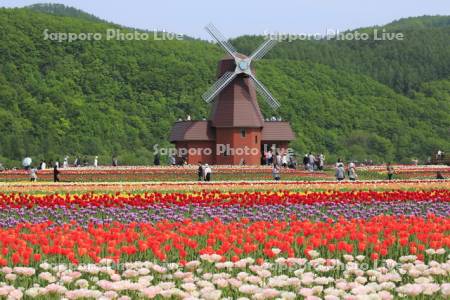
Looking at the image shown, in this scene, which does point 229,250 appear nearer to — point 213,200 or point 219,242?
point 219,242

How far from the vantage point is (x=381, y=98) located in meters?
124

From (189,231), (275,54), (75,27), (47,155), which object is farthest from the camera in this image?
(275,54)

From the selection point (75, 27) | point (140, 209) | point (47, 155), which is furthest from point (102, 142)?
point (140, 209)

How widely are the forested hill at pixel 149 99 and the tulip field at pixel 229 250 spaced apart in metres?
59.6

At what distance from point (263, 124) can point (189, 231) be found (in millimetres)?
43922

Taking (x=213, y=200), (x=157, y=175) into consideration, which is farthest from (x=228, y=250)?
(x=157, y=175)

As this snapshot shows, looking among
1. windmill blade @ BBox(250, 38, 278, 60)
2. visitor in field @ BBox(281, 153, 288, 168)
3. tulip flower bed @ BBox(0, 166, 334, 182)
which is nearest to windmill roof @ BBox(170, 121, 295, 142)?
windmill blade @ BBox(250, 38, 278, 60)

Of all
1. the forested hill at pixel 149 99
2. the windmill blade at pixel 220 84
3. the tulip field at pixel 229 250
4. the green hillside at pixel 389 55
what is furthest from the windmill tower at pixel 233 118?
the green hillside at pixel 389 55

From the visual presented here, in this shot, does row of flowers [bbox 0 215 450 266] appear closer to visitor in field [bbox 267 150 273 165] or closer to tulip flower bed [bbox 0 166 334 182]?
tulip flower bed [bbox 0 166 334 182]

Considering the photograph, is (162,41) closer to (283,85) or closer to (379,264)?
(283,85)

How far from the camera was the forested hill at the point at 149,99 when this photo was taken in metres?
90.1

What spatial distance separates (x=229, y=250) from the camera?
10.7m

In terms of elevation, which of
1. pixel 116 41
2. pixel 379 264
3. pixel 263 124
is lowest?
pixel 379 264

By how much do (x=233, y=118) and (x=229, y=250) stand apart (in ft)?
138
